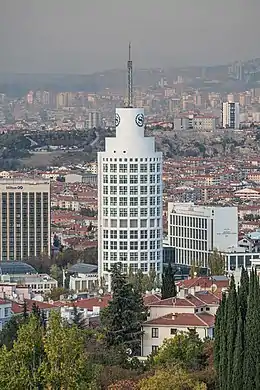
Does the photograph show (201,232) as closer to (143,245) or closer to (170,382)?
(143,245)

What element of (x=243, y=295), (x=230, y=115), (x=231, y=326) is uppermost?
(x=243, y=295)

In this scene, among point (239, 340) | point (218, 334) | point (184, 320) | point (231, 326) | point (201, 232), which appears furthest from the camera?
point (201, 232)

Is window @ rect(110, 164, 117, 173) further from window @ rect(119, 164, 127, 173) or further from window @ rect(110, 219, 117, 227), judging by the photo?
window @ rect(110, 219, 117, 227)

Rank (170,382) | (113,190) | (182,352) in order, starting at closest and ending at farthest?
(170,382) < (182,352) < (113,190)

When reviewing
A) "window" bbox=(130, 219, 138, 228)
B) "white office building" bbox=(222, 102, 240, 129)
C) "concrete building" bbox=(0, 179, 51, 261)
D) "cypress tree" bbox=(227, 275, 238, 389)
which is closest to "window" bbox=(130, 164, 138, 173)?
"window" bbox=(130, 219, 138, 228)

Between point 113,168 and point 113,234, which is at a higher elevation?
point 113,168

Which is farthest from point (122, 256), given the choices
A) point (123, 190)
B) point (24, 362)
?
point (24, 362)

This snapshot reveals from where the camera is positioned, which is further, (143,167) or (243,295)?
(143,167)
